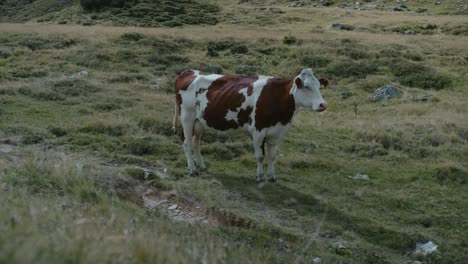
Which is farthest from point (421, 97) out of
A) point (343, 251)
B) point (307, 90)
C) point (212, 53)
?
point (343, 251)

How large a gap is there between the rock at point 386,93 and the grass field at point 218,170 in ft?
1.37

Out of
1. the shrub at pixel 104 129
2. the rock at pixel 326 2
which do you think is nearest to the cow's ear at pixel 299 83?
the shrub at pixel 104 129

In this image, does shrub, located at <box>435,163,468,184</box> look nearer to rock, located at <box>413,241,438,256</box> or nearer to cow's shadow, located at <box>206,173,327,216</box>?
rock, located at <box>413,241,438,256</box>

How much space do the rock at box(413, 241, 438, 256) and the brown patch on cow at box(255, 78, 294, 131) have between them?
371 centimetres

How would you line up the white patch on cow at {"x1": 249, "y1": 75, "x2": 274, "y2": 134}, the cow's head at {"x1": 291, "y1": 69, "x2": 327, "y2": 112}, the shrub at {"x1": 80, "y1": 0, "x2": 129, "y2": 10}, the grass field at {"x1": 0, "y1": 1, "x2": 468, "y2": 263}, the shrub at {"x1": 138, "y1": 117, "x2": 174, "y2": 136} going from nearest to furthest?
1. the grass field at {"x1": 0, "y1": 1, "x2": 468, "y2": 263}
2. the cow's head at {"x1": 291, "y1": 69, "x2": 327, "y2": 112}
3. the white patch on cow at {"x1": 249, "y1": 75, "x2": 274, "y2": 134}
4. the shrub at {"x1": 138, "y1": 117, "x2": 174, "y2": 136}
5. the shrub at {"x1": 80, "y1": 0, "x2": 129, "y2": 10}

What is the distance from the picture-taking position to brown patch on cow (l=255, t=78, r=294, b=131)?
10.8m

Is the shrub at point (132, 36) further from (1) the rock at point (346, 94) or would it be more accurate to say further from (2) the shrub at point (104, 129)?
(2) the shrub at point (104, 129)

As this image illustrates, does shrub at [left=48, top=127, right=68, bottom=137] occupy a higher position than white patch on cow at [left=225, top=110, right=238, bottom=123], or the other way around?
white patch on cow at [left=225, top=110, right=238, bottom=123]

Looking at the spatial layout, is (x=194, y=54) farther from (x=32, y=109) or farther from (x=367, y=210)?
(x=367, y=210)

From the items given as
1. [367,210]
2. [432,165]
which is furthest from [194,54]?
[367,210]

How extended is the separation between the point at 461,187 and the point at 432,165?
135cm

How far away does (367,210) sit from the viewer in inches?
399

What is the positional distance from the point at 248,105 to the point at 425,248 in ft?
15.2

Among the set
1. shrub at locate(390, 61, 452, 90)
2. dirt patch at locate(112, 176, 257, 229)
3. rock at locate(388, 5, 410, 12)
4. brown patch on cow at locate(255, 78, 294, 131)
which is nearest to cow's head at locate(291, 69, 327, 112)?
brown patch on cow at locate(255, 78, 294, 131)
